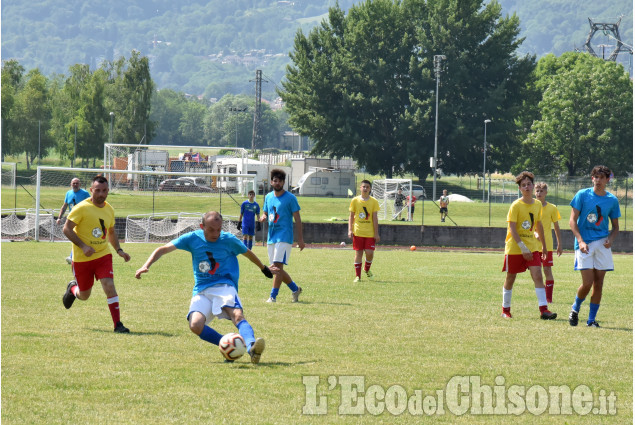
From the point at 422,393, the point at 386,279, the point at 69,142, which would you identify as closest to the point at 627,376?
the point at 422,393

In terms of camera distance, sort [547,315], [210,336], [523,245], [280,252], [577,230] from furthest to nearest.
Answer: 1. [280,252]
2. [547,315]
3. [523,245]
4. [577,230]
5. [210,336]

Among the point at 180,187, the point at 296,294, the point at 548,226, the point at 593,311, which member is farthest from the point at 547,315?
the point at 180,187

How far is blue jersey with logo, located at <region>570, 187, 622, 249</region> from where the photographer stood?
1099cm

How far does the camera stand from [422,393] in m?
7.09

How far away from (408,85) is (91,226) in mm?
65859

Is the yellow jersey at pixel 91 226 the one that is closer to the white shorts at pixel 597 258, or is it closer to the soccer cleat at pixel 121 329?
the soccer cleat at pixel 121 329

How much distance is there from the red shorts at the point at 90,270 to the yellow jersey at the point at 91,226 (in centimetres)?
6

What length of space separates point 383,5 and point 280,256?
64.0 m

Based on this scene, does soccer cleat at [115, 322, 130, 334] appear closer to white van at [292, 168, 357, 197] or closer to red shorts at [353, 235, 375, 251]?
red shorts at [353, 235, 375, 251]

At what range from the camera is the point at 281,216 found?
13750 millimetres

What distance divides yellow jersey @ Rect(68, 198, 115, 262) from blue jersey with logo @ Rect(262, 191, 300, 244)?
3439 millimetres

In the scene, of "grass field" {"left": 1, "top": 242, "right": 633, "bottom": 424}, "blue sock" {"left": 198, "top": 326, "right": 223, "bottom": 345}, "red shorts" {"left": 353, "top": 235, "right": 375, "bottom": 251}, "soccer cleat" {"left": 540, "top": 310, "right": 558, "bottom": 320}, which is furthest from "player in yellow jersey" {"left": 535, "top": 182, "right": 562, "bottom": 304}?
"blue sock" {"left": 198, "top": 326, "right": 223, "bottom": 345}

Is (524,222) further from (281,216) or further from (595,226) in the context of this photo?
(281,216)

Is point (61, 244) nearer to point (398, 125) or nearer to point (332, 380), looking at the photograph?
point (332, 380)
